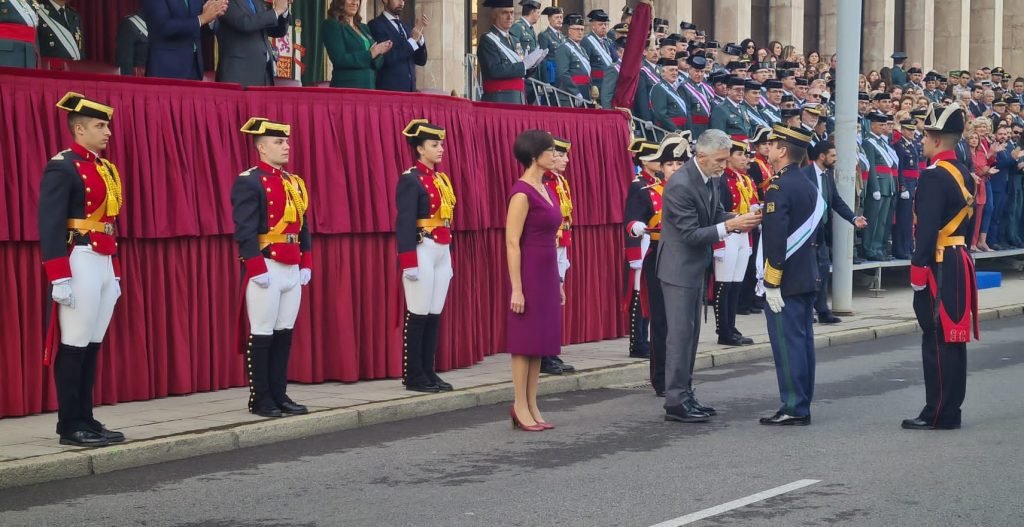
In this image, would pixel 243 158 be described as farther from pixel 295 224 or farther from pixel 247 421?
pixel 247 421

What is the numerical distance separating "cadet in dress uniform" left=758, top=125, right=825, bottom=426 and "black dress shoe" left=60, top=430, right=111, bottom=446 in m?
4.41

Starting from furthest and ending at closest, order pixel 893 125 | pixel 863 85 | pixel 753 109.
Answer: pixel 863 85 → pixel 893 125 → pixel 753 109

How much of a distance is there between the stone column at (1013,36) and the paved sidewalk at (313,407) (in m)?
31.4

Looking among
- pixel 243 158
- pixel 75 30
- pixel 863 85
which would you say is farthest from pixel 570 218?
pixel 863 85

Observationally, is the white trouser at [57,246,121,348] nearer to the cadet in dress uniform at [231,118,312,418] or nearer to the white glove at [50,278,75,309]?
the white glove at [50,278,75,309]

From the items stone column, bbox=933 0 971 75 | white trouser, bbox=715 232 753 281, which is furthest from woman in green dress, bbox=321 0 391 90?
stone column, bbox=933 0 971 75

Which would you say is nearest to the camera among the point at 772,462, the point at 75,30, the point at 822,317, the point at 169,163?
the point at 772,462

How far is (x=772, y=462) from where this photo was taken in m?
9.06

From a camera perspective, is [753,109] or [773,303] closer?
[773,303]

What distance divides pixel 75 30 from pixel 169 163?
2314mm

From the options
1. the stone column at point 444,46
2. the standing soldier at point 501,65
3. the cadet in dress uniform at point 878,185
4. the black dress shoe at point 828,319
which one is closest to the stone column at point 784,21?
the cadet in dress uniform at point 878,185

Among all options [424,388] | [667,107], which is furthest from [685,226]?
[667,107]

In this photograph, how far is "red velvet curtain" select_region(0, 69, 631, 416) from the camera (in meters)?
10.3

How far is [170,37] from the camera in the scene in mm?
12047
